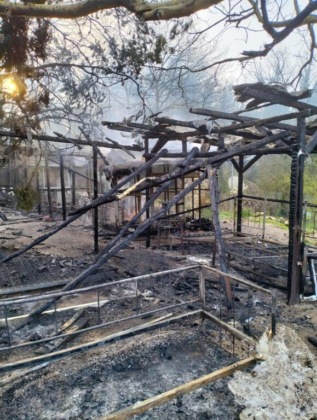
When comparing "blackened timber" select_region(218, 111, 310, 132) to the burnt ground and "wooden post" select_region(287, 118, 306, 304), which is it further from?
the burnt ground

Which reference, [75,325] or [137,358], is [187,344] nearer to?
[137,358]

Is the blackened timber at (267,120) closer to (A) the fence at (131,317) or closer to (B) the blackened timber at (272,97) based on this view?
(B) the blackened timber at (272,97)

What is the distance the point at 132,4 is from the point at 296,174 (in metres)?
4.47

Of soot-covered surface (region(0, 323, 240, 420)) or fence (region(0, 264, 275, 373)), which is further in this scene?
fence (region(0, 264, 275, 373))

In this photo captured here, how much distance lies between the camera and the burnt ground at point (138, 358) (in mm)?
3291

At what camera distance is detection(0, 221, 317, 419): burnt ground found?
3291 millimetres

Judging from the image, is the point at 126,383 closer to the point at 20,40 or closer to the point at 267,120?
the point at 267,120

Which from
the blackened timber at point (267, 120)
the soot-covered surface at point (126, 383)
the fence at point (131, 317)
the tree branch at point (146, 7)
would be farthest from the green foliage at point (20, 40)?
the soot-covered surface at point (126, 383)

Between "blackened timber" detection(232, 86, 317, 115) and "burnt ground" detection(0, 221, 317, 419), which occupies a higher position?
"blackened timber" detection(232, 86, 317, 115)

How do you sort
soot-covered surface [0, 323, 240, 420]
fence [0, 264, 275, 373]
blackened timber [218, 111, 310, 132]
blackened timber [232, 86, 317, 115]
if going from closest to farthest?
soot-covered surface [0, 323, 240, 420], fence [0, 264, 275, 373], blackened timber [232, 86, 317, 115], blackened timber [218, 111, 310, 132]

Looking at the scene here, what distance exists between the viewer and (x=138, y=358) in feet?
13.8

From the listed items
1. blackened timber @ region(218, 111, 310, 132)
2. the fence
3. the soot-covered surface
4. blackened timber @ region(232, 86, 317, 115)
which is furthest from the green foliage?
the soot-covered surface

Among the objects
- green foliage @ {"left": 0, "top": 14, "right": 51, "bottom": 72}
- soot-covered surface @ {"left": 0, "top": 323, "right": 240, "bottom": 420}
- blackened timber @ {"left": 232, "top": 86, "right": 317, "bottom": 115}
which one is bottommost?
soot-covered surface @ {"left": 0, "top": 323, "right": 240, "bottom": 420}

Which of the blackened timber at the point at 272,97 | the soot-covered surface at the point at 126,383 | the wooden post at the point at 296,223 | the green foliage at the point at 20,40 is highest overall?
the green foliage at the point at 20,40
